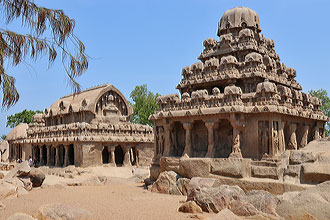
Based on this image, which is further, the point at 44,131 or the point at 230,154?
the point at 44,131

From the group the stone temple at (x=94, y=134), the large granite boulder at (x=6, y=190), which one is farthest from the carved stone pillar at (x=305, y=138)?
the stone temple at (x=94, y=134)

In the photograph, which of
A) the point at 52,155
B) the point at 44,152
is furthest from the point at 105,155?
the point at 44,152

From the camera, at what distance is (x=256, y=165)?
14672 mm

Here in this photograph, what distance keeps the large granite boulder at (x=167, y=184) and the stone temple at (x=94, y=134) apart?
13.5 meters

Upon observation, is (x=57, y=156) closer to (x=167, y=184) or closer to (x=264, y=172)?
(x=167, y=184)

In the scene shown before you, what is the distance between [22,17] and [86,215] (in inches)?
243

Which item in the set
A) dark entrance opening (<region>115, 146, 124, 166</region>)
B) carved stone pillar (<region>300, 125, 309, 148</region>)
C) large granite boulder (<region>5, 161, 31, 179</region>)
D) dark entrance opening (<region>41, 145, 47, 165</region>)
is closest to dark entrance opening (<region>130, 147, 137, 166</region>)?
dark entrance opening (<region>115, 146, 124, 166</region>)

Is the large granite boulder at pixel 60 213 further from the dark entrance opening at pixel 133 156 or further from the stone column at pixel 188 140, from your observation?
the dark entrance opening at pixel 133 156

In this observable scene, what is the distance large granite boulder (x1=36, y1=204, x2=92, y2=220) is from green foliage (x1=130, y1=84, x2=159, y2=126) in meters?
36.2

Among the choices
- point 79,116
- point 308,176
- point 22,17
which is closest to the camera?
point 22,17

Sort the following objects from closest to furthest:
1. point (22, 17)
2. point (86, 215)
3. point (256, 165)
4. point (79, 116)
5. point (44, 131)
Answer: point (22, 17) < point (86, 215) < point (256, 165) < point (79, 116) < point (44, 131)

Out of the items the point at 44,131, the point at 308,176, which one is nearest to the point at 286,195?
the point at 308,176

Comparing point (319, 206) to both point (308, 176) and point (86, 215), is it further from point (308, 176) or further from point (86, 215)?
point (86, 215)

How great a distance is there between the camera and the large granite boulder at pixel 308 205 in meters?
8.90
